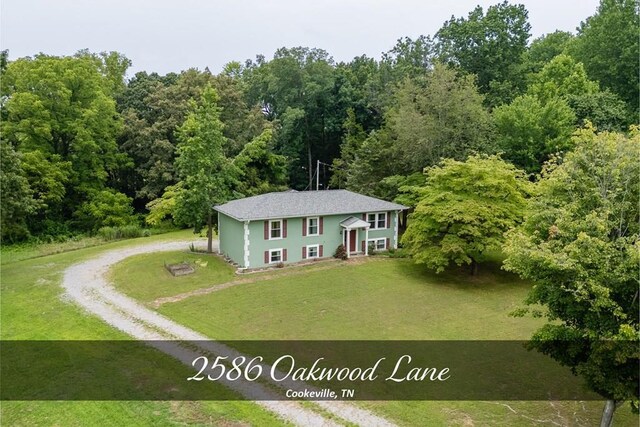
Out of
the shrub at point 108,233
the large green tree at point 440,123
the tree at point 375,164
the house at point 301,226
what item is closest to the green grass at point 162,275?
the house at point 301,226

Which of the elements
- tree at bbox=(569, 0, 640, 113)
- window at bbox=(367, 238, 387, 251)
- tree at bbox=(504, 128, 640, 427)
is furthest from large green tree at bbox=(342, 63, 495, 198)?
tree at bbox=(504, 128, 640, 427)

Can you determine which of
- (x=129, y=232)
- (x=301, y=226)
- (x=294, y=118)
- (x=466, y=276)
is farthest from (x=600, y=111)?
(x=129, y=232)

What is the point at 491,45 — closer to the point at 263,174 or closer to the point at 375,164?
the point at 375,164

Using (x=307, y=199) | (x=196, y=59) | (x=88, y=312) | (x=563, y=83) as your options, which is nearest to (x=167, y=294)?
(x=88, y=312)

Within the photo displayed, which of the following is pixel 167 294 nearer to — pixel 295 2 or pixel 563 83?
pixel 295 2

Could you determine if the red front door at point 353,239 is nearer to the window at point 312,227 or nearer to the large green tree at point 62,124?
the window at point 312,227

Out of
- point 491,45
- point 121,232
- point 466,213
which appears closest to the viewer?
point 466,213
